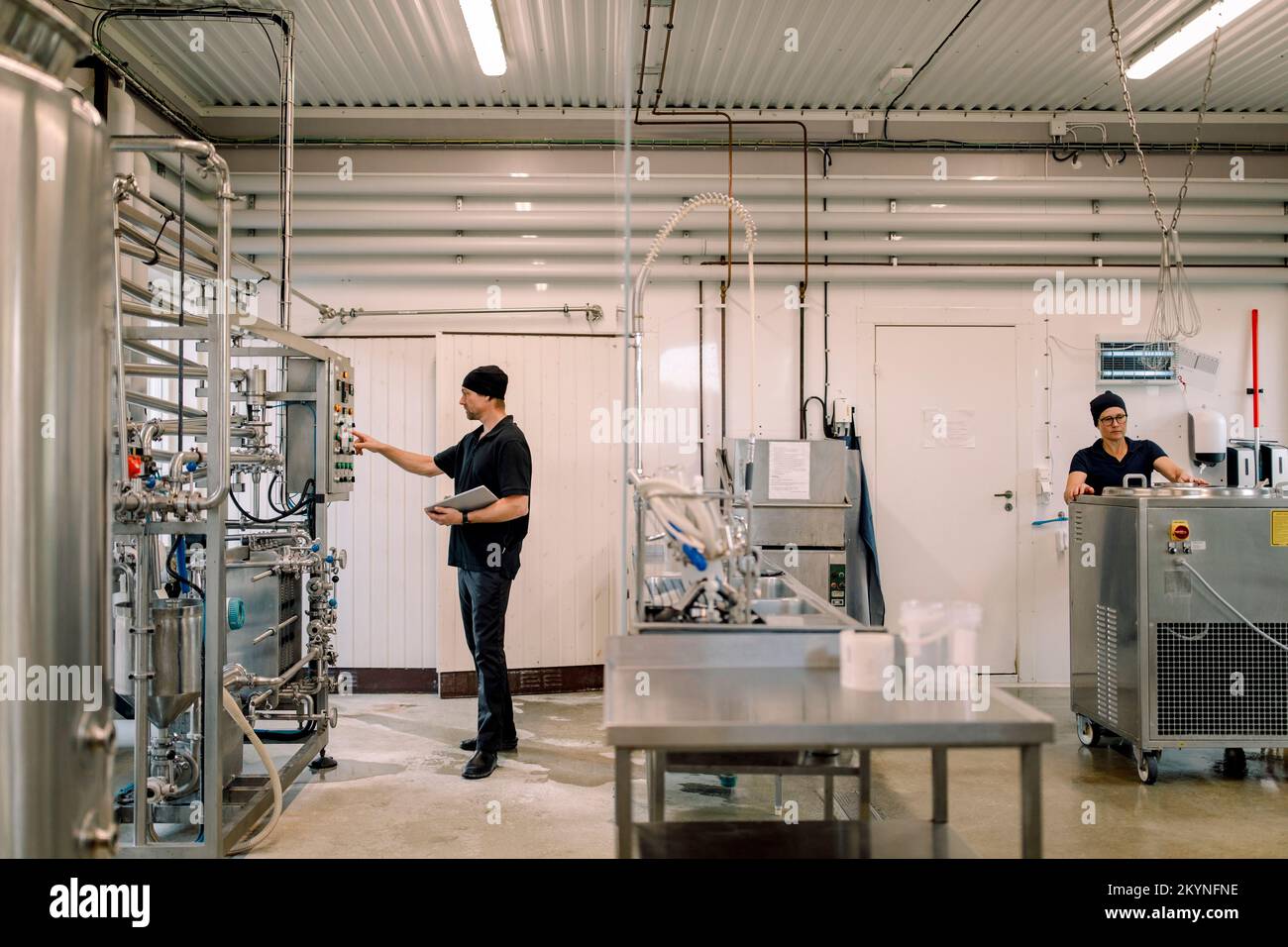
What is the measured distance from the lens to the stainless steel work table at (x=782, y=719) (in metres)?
1.40

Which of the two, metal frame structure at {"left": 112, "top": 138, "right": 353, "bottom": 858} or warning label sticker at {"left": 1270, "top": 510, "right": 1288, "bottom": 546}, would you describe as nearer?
metal frame structure at {"left": 112, "top": 138, "right": 353, "bottom": 858}

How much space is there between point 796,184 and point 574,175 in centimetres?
123

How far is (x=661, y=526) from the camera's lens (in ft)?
6.63

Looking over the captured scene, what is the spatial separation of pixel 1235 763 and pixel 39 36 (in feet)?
14.8

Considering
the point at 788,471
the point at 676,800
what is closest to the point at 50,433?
the point at 676,800

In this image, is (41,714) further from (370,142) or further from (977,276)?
(977,276)

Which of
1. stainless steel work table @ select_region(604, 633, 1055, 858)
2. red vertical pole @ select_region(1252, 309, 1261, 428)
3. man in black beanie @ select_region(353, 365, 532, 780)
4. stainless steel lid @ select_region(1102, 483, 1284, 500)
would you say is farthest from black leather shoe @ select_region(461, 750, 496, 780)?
red vertical pole @ select_region(1252, 309, 1261, 428)

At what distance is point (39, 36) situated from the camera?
3.87ft

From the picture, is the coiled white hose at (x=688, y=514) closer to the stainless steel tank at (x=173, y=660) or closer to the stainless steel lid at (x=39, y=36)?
the stainless steel lid at (x=39, y=36)

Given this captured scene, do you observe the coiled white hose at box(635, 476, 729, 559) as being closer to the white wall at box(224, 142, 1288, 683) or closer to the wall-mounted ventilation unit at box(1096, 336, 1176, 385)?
the white wall at box(224, 142, 1288, 683)

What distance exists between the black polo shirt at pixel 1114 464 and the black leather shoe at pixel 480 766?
9.58 ft

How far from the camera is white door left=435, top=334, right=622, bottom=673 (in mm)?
4719

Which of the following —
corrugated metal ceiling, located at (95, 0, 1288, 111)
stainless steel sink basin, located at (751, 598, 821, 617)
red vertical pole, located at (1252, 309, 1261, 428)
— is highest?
corrugated metal ceiling, located at (95, 0, 1288, 111)

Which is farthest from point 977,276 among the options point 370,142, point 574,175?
point 370,142
